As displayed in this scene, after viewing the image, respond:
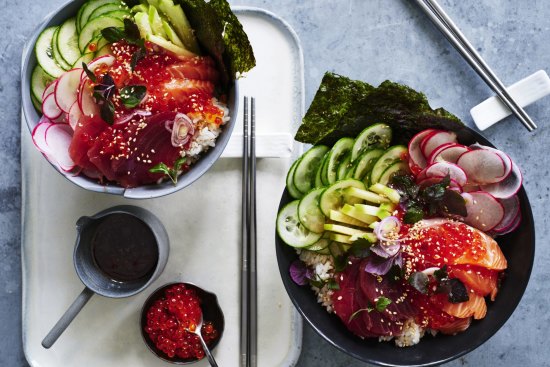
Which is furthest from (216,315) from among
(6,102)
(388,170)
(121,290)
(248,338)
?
(6,102)

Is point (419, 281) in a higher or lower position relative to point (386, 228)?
lower

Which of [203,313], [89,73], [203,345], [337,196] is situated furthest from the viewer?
[203,313]

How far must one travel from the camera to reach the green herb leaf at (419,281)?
2236 millimetres

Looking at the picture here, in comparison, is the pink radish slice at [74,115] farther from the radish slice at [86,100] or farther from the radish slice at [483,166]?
the radish slice at [483,166]

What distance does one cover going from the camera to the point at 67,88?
232 centimetres

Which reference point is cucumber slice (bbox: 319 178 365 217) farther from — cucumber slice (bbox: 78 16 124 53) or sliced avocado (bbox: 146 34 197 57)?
cucumber slice (bbox: 78 16 124 53)

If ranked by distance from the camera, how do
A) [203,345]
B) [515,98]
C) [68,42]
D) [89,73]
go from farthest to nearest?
[515,98] < [203,345] < [68,42] < [89,73]

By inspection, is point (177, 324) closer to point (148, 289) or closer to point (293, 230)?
point (148, 289)

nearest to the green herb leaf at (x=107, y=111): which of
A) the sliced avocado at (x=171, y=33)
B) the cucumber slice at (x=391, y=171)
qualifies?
the sliced avocado at (x=171, y=33)

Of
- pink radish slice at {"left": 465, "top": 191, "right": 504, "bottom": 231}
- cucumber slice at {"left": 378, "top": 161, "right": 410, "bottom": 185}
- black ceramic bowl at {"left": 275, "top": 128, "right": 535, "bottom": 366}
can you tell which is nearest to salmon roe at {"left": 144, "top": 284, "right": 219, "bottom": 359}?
black ceramic bowl at {"left": 275, "top": 128, "right": 535, "bottom": 366}

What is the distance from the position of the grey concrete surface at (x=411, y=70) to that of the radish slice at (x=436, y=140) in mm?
447

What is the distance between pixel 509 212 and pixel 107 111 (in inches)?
58.5

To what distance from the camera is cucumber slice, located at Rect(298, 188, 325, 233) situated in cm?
234

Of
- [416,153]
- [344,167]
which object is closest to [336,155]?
[344,167]
